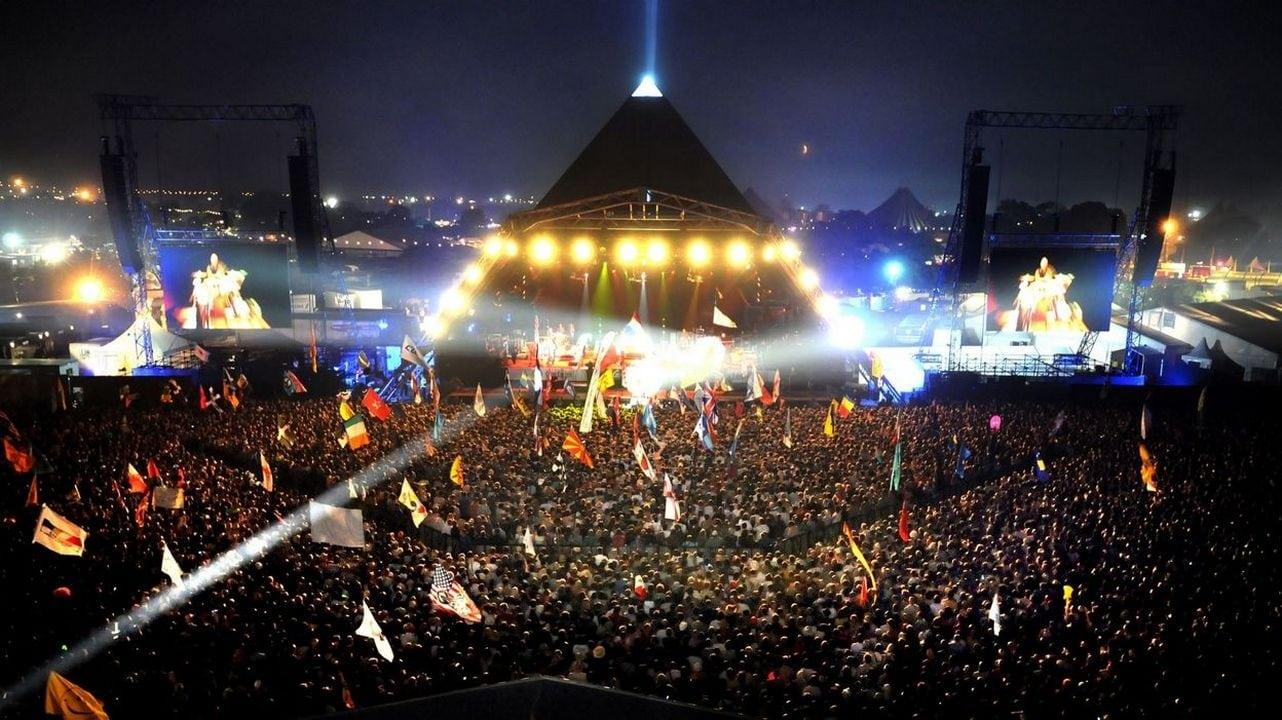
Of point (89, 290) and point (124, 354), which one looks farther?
point (89, 290)

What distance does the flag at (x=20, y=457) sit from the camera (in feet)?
36.5

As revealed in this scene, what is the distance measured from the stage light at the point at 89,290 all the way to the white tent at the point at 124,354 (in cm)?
1935

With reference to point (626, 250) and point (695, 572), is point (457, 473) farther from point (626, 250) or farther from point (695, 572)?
point (626, 250)

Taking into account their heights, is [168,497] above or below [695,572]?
above

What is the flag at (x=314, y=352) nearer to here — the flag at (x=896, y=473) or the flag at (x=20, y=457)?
the flag at (x=20, y=457)

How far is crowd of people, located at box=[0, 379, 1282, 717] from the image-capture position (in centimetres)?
658

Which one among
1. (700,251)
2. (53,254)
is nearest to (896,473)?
(700,251)

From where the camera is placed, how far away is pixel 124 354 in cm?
2256

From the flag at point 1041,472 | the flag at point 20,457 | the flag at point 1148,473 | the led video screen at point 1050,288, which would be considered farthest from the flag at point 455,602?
the led video screen at point 1050,288

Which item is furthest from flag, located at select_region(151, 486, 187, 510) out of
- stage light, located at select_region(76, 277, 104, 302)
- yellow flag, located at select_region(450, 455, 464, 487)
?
stage light, located at select_region(76, 277, 104, 302)

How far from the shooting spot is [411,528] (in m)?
11.1

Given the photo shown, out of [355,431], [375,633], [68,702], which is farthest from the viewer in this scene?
[355,431]

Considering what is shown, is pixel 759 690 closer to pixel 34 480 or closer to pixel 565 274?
pixel 34 480

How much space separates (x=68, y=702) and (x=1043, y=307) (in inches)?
Result: 875
